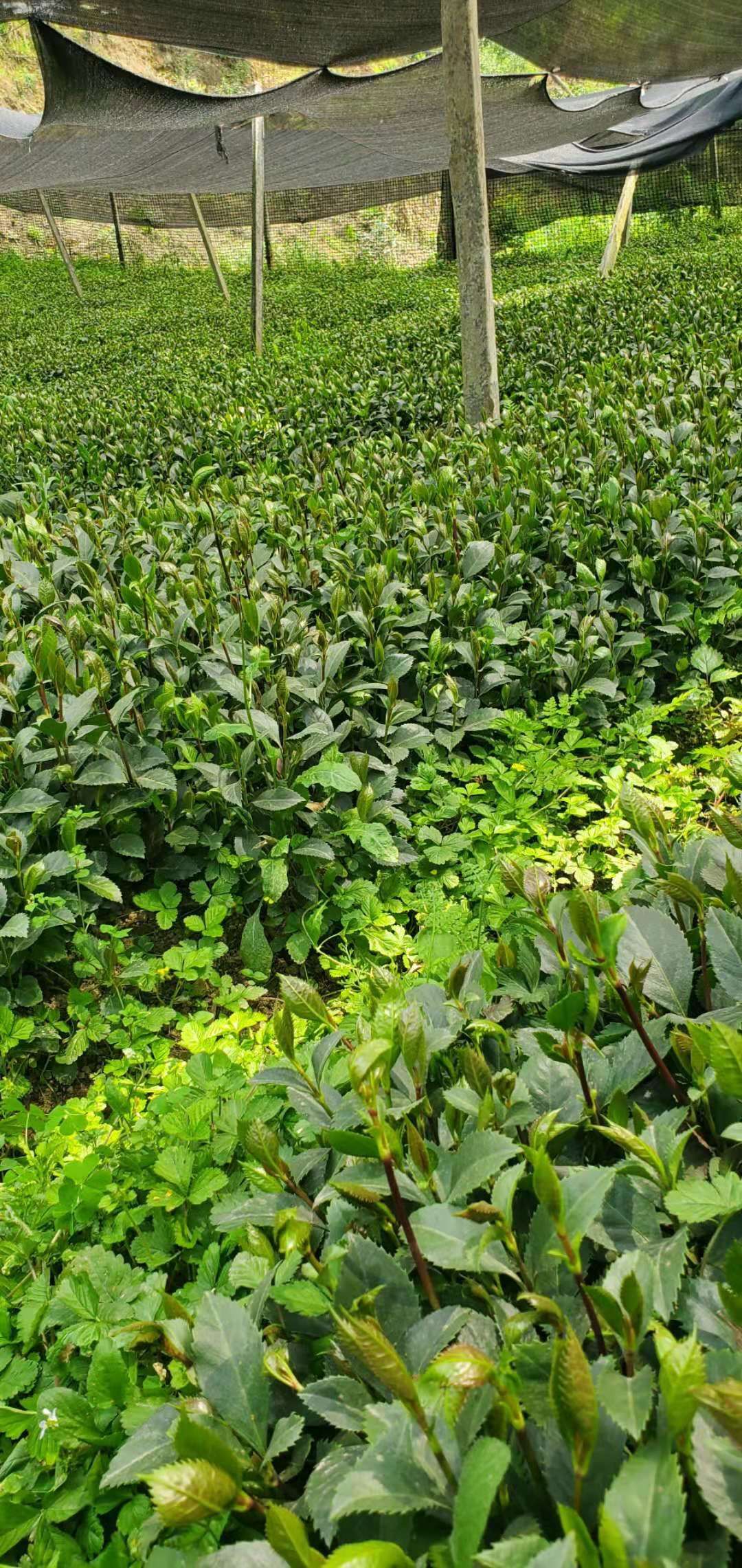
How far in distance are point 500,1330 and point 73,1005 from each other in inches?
73.3

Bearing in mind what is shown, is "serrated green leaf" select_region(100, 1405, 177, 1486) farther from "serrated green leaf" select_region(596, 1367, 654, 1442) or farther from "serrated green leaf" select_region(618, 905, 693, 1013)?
"serrated green leaf" select_region(618, 905, 693, 1013)

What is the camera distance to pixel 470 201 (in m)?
5.22

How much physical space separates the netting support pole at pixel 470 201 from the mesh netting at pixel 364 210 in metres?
10.7

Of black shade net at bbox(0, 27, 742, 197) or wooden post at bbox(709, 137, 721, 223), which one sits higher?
black shade net at bbox(0, 27, 742, 197)

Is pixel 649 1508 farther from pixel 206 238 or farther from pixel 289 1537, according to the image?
pixel 206 238

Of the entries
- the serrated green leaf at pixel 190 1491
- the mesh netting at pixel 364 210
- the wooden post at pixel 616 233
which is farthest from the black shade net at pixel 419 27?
the serrated green leaf at pixel 190 1491

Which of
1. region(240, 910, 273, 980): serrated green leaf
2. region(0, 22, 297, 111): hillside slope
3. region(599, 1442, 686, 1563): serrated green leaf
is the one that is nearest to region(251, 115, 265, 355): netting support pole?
region(240, 910, 273, 980): serrated green leaf

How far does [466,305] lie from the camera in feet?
18.1

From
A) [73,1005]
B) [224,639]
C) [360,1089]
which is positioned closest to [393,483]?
[224,639]

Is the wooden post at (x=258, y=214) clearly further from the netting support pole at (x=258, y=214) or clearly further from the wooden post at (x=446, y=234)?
the wooden post at (x=446, y=234)

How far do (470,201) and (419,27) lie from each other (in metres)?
2.95

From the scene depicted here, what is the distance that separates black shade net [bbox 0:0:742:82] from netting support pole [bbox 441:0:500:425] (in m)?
2.17

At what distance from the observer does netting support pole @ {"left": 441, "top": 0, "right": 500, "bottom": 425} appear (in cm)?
491

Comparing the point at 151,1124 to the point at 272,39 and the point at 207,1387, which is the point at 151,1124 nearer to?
the point at 207,1387
